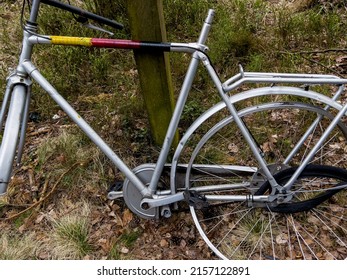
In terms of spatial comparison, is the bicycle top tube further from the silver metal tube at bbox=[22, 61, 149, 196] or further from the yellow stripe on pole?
the silver metal tube at bbox=[22, 61, 149, 196]

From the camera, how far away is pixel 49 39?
1688mm

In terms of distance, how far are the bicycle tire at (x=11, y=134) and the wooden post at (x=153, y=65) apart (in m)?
0.72

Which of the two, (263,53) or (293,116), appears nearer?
(293,116)

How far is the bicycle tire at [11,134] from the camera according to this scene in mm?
1716

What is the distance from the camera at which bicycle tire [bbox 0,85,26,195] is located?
1.72 metres

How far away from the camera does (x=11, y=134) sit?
68.0 inches

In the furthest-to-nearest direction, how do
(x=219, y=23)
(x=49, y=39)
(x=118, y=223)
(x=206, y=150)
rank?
1. (x=219, y=23)
2. (x=206, y=150)
3. (x=118, y=223)
4. (x=49, y=39)

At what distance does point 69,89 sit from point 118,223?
58.8 inches

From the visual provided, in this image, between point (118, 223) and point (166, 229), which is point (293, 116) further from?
point (118, 223)

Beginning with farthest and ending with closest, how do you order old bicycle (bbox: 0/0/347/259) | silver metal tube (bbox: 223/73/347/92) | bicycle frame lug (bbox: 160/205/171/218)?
1. bicycle frame lug (bbox: 160/205/171/218)
2. old bicycle (bbox: 0/0/347/259)
3. silver metal tube (bbox: 223/73/347/92)

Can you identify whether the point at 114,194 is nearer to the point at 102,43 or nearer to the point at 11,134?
the point at 11,134

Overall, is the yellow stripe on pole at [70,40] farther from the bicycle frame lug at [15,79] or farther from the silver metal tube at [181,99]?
the silver metal tube at [181,99]

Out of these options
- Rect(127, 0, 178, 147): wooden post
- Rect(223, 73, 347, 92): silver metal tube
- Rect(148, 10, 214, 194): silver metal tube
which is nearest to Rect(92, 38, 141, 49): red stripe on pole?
Rect(127, 0, 178, 147): wooden post

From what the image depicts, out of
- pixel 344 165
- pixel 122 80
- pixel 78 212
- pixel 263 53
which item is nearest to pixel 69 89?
pixel 122 80
